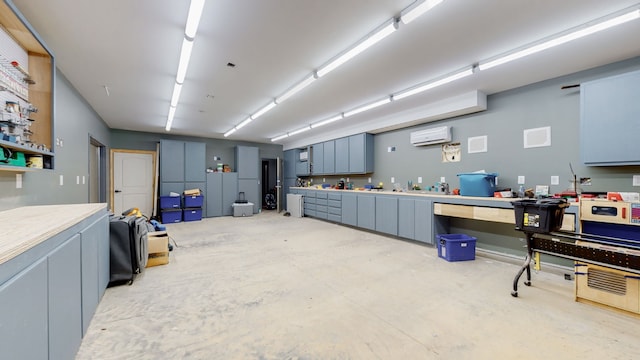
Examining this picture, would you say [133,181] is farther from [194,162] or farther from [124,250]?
[124,250]

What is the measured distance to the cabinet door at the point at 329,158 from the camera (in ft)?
24.2

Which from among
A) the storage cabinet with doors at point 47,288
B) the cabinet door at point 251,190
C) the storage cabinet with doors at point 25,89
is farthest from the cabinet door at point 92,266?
the cabinet door at point 251,190

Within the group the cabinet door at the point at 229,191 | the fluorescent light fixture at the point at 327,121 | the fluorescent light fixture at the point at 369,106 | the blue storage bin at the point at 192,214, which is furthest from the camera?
the cabinet door at the point at 229,191

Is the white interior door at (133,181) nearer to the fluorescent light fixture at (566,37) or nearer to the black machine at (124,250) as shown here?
the black machine at (124,250)

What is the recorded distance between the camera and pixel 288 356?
1716mm

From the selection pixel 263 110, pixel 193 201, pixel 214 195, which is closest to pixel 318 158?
pixel 263 110

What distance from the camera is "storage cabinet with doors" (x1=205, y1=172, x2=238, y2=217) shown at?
8118 mm

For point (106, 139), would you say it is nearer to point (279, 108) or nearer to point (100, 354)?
point (279, 108)

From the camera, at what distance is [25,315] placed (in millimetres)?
1038

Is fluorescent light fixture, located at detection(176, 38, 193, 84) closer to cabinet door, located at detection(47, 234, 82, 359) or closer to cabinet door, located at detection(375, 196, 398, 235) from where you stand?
cabinet door, located at detection(47, 234, 82, 359)

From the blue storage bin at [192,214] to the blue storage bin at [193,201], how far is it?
127 mm

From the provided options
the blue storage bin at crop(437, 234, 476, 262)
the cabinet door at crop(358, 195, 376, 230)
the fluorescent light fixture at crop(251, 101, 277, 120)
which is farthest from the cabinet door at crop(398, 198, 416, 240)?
the fluorescent light fixture at crop(251, 101, 277, 120)

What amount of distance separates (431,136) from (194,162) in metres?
6.84

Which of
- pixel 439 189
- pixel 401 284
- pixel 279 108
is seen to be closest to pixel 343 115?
pixel 279 108
